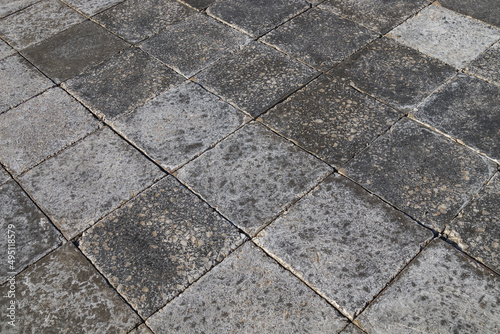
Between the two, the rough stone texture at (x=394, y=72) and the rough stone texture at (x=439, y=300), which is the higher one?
the rough stone texture at (x=394, y=72)

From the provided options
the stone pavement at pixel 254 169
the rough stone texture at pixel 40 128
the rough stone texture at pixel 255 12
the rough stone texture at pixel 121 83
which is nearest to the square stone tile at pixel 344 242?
the stone pavement at pixel 254 169

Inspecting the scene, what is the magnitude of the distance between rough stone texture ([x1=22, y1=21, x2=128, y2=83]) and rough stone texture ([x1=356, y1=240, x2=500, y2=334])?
10.8 ft

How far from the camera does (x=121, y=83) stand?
4.25 metres

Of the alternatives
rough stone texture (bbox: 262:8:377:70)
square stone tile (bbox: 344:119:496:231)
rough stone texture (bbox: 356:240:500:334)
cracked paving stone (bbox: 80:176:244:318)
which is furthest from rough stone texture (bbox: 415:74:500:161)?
cracked paving stone (bbox: 80:176:244:318)

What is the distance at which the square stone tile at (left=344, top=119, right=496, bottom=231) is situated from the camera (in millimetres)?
3211

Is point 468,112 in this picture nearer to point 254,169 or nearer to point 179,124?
point 254,169

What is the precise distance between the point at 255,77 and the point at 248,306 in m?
2.11

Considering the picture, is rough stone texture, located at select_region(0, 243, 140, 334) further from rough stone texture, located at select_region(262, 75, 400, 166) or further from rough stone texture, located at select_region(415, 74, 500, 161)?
rough stone texture, located at select_region(415, 74, 500, 161)

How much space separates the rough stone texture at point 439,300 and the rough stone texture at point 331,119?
98 centimetres

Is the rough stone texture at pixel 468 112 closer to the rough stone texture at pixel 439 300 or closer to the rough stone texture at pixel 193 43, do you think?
the rough stone texture at pixel 439 300

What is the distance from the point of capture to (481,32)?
456cm

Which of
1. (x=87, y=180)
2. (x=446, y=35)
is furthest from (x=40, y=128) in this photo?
(x=446, y=35)

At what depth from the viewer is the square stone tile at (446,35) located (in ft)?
14.2

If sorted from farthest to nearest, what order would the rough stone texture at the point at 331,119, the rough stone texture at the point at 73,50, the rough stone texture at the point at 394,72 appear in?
the rough stone texture at the point at 73,50 → the rough stone texture at the point at 394,72 → the rough stone texture at the point at 331,119
